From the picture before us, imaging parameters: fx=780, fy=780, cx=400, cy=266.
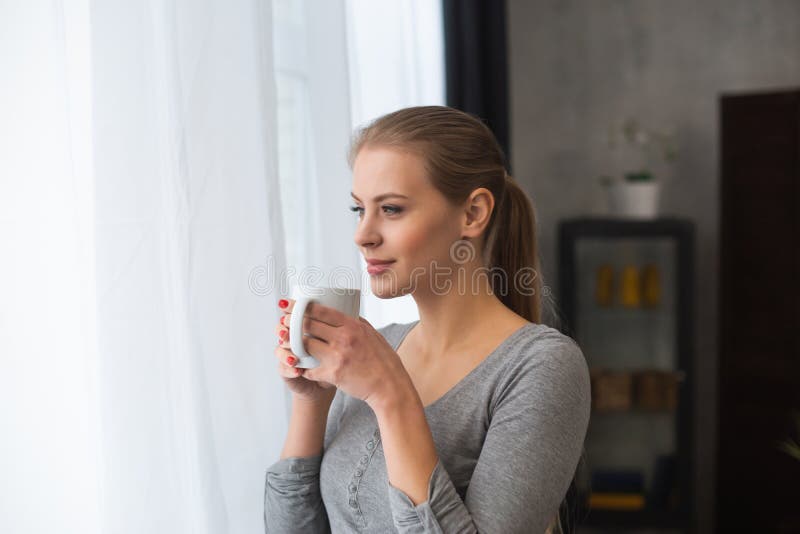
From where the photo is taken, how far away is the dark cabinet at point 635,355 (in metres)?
3.35

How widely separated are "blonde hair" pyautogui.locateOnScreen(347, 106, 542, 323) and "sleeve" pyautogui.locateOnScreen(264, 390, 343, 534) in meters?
0.43

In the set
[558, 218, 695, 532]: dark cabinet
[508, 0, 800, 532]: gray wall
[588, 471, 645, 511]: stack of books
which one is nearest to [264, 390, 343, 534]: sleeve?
[558, 218, 695, 532]: dark cabinet

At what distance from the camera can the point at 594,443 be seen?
12.0 feet

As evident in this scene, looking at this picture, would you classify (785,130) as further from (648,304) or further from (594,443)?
(594,443)

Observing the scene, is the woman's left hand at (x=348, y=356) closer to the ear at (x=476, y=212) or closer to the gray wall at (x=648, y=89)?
the ear at (x=476, y=212)

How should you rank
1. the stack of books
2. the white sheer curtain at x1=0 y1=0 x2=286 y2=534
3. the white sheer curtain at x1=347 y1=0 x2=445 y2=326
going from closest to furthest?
the white sheer curtain at x1=0 y1=0 x2=286 y2=534 < the white sheer curtain at x1=347 y1=0 x2=445 y2=326 < the stack of books

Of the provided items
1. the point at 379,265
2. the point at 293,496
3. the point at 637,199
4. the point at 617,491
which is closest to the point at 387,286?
the point at 379,265

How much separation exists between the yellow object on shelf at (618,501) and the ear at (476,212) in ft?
8.60

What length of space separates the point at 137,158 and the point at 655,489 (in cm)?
312

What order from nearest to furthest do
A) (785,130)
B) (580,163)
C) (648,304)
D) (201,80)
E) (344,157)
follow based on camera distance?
(201,80) → (344,157) → (785,130) → (648,304) → (580,163)

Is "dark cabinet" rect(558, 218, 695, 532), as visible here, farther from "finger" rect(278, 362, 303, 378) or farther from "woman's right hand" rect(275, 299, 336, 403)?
"finger" rect(278, 362, 303, 378)

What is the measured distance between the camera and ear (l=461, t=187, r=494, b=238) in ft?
3.83

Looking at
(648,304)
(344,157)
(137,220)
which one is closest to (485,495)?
(137,220)

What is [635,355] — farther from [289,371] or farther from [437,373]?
[289,371]
